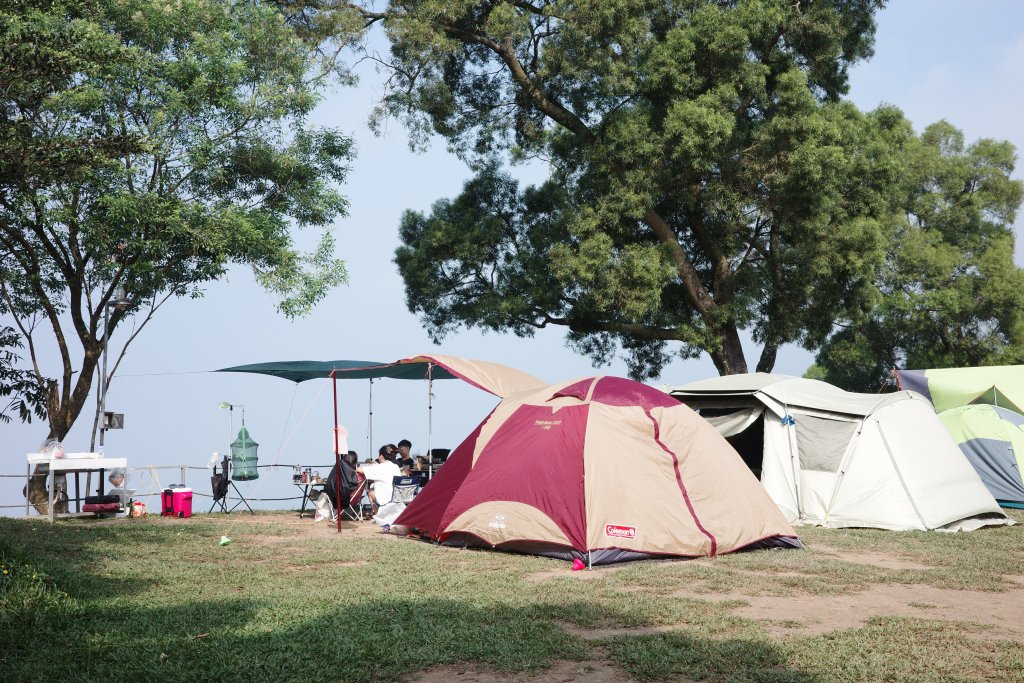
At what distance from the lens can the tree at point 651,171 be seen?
18406 millimetres

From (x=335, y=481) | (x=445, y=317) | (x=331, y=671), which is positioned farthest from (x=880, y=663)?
(x=445, y=317)

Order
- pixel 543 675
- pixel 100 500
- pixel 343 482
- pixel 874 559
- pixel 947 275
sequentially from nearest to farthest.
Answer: pixel 543 675 < pixel 874 559 < pixel 343 482 < pixel 100 500 < pixel 947 275

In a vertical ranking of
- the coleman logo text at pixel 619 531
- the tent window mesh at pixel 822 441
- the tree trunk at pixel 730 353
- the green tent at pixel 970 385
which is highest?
the tree trunk at pixel 730 353

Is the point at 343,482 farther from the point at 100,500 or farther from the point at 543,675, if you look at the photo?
the point at 543,675

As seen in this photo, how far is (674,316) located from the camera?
2030 centimetres

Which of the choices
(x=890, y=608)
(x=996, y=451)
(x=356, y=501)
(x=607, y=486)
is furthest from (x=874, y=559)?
(x=356, y=501)

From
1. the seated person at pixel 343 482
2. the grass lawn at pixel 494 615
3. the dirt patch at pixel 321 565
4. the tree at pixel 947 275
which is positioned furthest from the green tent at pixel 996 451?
the tree at pixel 947 275

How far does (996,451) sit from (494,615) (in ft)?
36.2

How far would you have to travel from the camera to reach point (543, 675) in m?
4.98

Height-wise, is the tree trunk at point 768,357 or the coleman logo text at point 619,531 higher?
the tree trunk at point 768,357

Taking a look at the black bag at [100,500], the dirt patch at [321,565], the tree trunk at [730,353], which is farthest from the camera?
the tree trunk at [730,353]

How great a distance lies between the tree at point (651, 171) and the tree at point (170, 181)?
3069mm

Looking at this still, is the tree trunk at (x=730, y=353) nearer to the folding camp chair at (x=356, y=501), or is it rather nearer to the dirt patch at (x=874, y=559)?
the folding camp chair at (x=356, y=501)

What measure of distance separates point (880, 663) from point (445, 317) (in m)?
16.7
